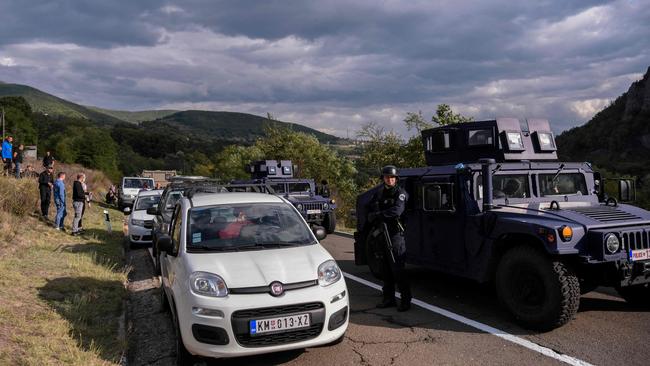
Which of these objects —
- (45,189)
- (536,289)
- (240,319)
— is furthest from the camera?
(45,189)

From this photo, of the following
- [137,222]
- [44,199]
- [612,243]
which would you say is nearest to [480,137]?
[612,243]

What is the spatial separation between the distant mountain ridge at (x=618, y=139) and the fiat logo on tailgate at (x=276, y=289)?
189 ft

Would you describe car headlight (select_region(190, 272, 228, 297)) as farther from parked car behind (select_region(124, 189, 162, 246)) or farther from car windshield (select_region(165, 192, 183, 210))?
parked car behind (select_region(124, 189, 162, 246))

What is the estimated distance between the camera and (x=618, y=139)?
64.9 m

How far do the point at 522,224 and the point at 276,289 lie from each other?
113 inches

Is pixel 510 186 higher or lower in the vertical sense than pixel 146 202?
higher

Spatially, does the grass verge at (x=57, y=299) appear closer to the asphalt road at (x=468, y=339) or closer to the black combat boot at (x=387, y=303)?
the asphalt road at (x=468, y=339)

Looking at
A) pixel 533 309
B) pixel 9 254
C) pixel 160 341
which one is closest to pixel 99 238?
pixel 9 254

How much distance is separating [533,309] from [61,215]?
1143 cm

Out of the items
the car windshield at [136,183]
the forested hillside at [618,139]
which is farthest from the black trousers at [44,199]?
the forested hillside at [618,139]

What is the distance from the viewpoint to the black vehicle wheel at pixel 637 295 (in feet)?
19.9

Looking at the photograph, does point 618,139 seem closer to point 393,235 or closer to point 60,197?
point 60,197

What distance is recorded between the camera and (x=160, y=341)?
5.62m

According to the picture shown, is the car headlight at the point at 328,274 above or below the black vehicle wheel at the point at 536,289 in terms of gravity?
above
